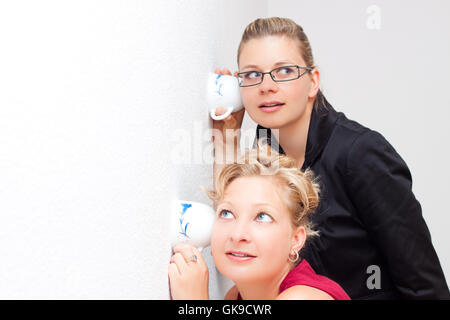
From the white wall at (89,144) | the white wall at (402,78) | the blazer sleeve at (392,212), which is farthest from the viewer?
the white wall at (402,78)

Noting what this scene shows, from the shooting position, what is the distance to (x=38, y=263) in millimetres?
558

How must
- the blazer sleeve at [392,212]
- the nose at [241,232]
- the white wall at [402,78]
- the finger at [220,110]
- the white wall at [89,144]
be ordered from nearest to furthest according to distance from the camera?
the white wall at [89,144], the nose at [241,232], the blazer sleeve at [392,212], the finger at [220,110], the white wall at [402,78]

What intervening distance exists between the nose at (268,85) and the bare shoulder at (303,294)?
48 centimetres

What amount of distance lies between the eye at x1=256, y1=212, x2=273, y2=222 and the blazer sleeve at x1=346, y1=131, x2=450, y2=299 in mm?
325

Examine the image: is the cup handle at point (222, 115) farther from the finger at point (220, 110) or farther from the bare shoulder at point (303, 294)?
the bare shoulder at point (303, 294)

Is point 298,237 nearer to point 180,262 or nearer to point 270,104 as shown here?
point 180,262

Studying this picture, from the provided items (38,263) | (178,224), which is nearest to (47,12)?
(38,263)

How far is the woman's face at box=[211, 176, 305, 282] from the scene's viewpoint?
0.93 meters

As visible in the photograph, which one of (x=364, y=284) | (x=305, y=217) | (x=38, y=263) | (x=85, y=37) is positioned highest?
(x=85, y=37)

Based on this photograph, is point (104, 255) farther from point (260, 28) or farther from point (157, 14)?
point (260, 28)

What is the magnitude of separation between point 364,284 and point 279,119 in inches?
19.6

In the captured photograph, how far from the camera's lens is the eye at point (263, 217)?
966 mm

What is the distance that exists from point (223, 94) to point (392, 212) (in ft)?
1.69

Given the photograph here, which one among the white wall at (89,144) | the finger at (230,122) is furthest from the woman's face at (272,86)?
the white wall at (89,144)
